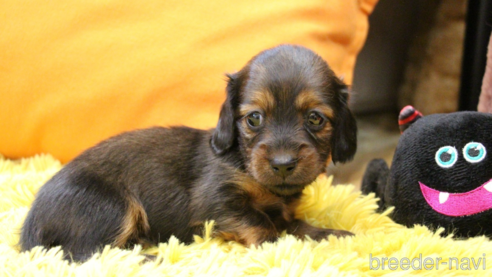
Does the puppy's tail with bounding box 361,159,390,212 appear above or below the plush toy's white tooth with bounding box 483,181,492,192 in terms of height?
below

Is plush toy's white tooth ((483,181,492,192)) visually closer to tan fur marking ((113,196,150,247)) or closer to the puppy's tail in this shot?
the puppy's tail

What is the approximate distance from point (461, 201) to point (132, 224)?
153cm

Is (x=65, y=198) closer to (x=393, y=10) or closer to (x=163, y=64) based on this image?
(x=163, y=64)

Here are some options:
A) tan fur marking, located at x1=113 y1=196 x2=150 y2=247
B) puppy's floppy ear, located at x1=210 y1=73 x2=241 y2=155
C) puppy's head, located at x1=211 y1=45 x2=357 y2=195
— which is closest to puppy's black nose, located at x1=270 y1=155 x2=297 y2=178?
puppy's head, located at x1=211 y1=45 x2=357 y2=195

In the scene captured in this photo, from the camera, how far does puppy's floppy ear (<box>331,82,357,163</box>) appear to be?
2.19m

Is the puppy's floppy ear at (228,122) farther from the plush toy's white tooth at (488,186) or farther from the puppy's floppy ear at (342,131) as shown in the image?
the plush toy's white tooth at (488,186)

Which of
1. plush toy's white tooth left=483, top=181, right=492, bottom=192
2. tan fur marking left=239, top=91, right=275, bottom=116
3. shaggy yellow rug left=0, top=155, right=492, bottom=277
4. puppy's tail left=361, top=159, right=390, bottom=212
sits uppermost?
tan fur marking left=239, top=91, right=275, bottom=116

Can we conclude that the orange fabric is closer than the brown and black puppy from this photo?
No

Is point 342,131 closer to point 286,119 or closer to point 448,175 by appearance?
point 286,119

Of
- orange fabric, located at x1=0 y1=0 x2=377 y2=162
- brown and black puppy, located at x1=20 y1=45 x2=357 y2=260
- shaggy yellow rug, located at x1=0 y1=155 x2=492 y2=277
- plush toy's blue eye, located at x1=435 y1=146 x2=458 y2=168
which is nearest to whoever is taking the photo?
shaggy yellow rug, located at x1=0 y1=155 x2=492 y2=277

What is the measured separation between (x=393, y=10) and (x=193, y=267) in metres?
3.81

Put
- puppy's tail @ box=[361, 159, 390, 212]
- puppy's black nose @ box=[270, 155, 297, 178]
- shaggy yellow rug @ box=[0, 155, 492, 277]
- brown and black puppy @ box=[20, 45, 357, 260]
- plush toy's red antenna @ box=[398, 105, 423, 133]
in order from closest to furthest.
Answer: shaggy yellow rug @ box=[0, 155, 492, 277] < puppy's black nose @ box=[270, 155, 297, 178] < brown and black puppy @ box=[20, 45, 357, 260] < plush toy's red antenna @ box=[398, 105, 423, 133] < puppy's tail @ box=[361, 159, 390, 212]

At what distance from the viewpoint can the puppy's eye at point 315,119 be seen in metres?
2.04

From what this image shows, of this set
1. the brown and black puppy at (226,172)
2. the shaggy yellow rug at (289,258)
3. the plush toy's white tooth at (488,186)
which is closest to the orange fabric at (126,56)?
the brown and black puppy at (226,172)
